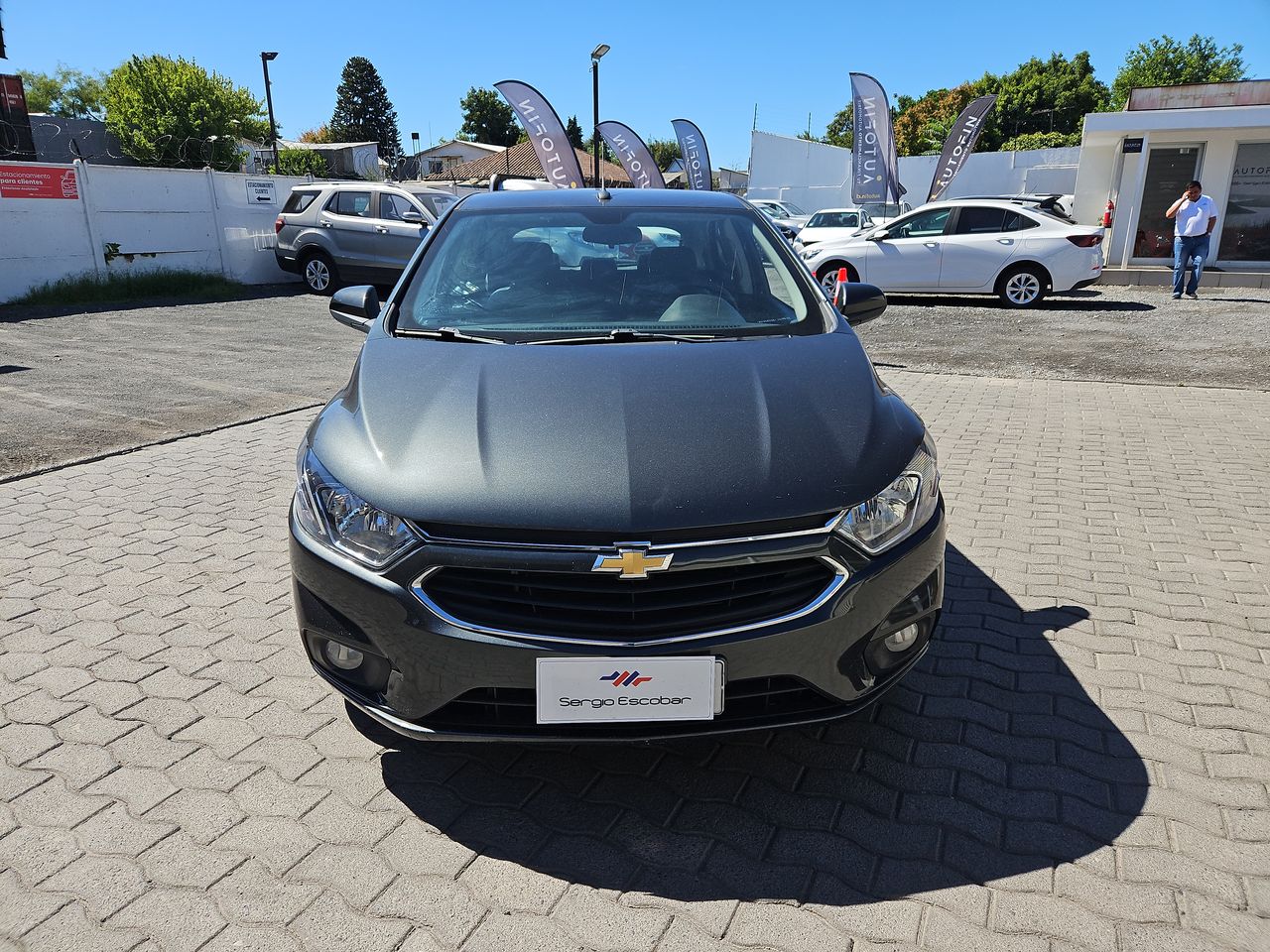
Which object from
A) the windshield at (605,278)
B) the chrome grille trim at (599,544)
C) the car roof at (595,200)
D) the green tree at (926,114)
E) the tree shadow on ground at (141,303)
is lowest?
the tree shadow on ground at (141,303)

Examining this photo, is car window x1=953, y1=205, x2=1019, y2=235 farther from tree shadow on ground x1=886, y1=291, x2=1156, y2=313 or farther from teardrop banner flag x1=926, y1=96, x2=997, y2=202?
teardrop banner flag x1=926, y1=96, x2=997, y2=202

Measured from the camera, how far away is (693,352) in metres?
3.00

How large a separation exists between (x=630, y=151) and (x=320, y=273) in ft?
44.2

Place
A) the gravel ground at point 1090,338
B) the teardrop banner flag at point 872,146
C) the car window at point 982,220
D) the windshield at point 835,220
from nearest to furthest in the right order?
the gravel ground at point 1090,338 < the car window at point 982,220 < the windshield at point 835,220 < the teardrop banner flag at point 872,146

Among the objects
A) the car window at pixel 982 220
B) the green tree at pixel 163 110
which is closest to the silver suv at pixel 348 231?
the car window at pixel 982 220

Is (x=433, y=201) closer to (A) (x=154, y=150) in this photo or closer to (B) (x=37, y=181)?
(B) (x=37, y=181)

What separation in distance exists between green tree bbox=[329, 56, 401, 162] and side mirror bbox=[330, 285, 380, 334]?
108 metres

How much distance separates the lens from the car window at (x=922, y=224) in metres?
14.1

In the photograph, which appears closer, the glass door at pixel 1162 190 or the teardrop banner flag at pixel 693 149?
the glass door at pixel 1162 190

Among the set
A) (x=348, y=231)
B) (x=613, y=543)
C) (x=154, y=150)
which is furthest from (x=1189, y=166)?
(x=154, y=150)

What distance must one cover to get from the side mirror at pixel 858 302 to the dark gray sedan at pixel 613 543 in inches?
43.4

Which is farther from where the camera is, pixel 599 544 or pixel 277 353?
pixel 277 353

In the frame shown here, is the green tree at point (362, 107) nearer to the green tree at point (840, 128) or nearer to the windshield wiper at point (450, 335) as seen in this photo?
the green tree at point (840, 128)

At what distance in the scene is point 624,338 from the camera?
10.3ft
